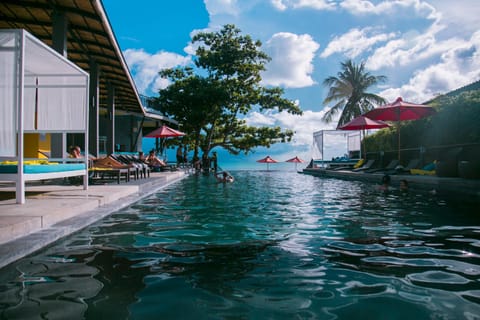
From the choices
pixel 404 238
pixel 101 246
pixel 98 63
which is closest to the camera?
pixel 101 246

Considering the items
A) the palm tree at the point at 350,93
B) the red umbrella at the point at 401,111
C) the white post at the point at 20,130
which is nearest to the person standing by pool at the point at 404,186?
the red umbrella at the point at 401,111

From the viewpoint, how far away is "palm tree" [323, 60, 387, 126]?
24703 millimetres

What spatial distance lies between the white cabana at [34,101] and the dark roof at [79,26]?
1734mm

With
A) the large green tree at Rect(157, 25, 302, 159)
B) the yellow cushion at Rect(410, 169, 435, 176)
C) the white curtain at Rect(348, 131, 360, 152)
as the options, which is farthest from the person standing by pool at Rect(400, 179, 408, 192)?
the large green tree at Rect(157, 25, 302, 159)

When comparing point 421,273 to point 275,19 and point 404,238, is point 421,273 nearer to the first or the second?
point 404,238

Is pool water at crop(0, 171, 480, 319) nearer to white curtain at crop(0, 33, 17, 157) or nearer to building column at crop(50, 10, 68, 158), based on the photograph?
white curtain at crop(0, 33, 17, 157)

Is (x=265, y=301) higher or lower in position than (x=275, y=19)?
lower

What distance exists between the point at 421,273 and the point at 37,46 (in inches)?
218

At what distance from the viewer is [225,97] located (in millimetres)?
19734

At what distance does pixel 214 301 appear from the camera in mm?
1915

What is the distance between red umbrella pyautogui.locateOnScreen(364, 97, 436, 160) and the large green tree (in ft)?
32.3

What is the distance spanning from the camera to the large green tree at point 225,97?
20.5 metres

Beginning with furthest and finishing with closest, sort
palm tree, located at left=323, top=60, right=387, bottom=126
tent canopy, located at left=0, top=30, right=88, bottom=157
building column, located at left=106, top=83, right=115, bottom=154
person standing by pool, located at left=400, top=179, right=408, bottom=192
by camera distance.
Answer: palm tree, located at left=323, top=60, right=387, bottom=126
building column, located at left=106, top=83, right=115, bottom=154
person standing by pool, located at left=400, top=179, right=408, bottom=192
tent canopy, located at left=0, top=30, right=88, bottom=157

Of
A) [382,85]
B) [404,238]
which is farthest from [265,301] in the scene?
[382,85]
